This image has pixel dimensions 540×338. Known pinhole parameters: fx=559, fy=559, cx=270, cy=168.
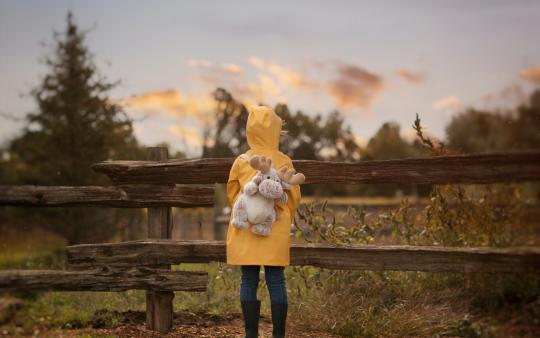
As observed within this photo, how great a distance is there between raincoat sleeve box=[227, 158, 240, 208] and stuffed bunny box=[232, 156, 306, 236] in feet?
0.71

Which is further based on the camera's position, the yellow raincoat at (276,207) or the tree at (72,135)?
the tree at (72,135)

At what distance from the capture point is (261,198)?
13.8 ft

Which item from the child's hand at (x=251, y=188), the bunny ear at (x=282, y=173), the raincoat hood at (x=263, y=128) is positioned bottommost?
the child's hand at (x=251, y=188)

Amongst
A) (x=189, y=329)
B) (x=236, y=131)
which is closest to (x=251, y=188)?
(x=189, y=329)

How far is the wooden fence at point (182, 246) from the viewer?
437cm

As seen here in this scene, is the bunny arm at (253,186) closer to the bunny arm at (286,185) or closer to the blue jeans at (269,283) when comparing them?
the bunny arm at (286,185)

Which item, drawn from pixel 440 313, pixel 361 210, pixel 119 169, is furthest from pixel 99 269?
pixel 440 313

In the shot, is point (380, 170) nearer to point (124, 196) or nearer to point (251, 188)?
point (251, 188)

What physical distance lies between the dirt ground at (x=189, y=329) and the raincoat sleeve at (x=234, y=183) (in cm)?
146

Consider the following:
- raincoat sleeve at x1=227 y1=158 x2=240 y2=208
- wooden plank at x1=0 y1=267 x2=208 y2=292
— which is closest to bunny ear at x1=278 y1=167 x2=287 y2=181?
raincoat sleeve at x1=227 y1=158 x2=240 y2=208

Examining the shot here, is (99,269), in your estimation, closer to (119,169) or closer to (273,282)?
(119,169)

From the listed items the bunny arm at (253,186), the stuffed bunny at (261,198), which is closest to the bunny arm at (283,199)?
the stuffed bunny at (261,198)

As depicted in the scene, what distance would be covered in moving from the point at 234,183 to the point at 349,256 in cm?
119

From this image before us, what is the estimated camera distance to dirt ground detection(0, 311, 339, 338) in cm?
503
